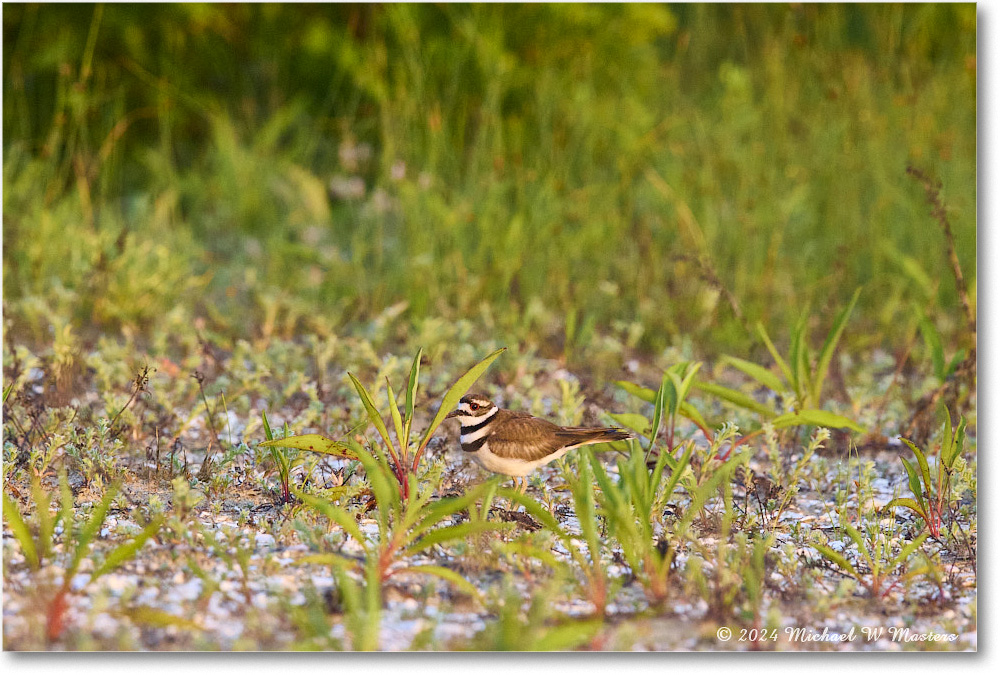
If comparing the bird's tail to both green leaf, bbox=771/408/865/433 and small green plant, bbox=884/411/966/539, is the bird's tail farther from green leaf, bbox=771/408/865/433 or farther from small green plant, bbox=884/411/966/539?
small green plant, bbox=884/411/966/539

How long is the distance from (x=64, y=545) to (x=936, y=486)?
2.68 meters

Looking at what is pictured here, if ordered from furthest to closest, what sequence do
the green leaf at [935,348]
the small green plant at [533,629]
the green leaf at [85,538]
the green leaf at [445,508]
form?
the green leaf at [935,348] < the green leaf at [445,508] < the green leaf at [85,538] < the small green plant at [533,629]

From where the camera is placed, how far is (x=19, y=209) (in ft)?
18.0

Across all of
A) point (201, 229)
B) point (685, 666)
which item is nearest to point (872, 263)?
point (685, 666)

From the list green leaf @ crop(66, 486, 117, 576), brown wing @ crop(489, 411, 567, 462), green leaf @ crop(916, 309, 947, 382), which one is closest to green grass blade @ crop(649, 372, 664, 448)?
brown wing @ crop(489, 411, 567, 462)

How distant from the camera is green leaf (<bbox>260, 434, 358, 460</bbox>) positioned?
125 inches

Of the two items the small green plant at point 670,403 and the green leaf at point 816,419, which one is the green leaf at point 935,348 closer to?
the green leaf at point 816,419

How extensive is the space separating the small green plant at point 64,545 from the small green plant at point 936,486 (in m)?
2.20

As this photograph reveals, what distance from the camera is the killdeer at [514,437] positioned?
3.24 meters

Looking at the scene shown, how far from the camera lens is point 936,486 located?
3.51m

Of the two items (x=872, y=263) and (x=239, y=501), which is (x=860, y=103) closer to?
(x=872, y=263)

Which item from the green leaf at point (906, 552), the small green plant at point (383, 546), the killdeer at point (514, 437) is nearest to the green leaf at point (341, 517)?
the small green plant at point (383, 546)

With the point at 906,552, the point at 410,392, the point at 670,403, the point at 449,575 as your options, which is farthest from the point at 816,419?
the point at 449,575

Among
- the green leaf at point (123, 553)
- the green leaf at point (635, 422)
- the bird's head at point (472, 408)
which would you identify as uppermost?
the bird's head at point (472, 408)
